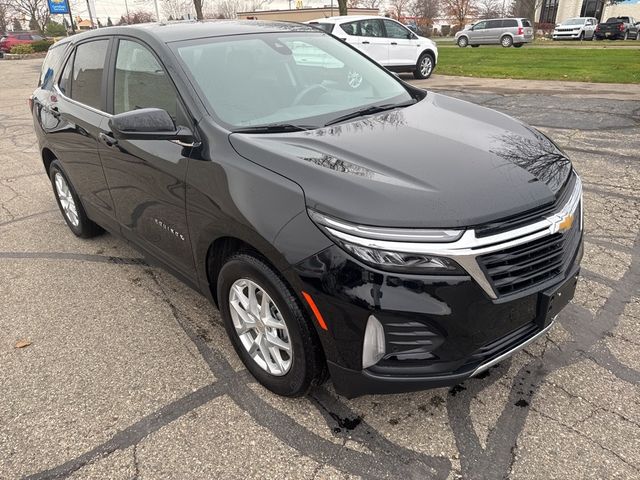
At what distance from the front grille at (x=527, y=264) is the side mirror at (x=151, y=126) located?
160cm

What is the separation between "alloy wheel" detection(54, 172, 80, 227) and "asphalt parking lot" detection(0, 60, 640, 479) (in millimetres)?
718

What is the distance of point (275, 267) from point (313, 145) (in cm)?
63

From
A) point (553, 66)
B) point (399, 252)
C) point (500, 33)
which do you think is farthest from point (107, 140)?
point (500, 33)

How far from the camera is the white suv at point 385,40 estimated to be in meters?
13.0

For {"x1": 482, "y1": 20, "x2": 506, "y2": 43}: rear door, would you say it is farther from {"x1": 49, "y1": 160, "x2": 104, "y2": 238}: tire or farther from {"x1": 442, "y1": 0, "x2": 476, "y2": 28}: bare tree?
{"x1": 49, "y1": 160, "x2": 104, "y2": 238}: tire

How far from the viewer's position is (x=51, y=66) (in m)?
4.57

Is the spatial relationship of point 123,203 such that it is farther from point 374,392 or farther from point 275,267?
point 374,392

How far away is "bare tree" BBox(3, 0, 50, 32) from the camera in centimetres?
4912

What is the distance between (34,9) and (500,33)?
4460cm

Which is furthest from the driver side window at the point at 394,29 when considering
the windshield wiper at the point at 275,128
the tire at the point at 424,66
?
the windshield wiper at the point at 275,128

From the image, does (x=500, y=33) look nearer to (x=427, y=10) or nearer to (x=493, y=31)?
(x=493, y=31)

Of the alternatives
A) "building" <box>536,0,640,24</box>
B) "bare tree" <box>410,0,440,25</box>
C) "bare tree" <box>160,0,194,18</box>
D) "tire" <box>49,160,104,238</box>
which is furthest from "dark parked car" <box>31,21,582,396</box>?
"bare tree" <box>410,0,440,25</box>

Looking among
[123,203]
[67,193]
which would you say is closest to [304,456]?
[123,203]

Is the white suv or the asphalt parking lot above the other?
the white suv
